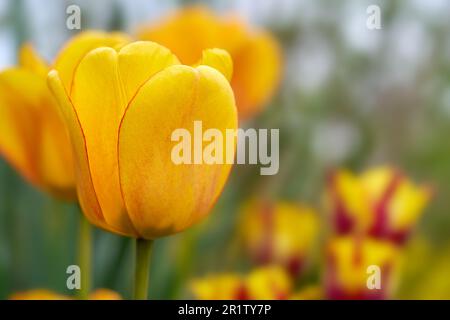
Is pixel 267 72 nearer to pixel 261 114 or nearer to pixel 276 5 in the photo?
pixel 261 114

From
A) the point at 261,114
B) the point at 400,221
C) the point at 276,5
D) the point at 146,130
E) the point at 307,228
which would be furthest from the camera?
the point at 276,5

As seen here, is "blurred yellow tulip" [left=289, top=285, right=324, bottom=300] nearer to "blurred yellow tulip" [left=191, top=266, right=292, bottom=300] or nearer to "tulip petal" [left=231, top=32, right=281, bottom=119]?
"blurred yellow tulip" [left=191, top=266, right=292, bottom=300]

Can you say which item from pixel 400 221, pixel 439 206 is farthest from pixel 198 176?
pixel 439 206

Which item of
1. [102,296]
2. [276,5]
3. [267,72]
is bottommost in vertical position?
[102,296]

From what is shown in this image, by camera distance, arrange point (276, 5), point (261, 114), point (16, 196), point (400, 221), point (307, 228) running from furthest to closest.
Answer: point (276, 5)
point (261, 114)
point (16, 196)
point (307, 228)
point (400, 221)

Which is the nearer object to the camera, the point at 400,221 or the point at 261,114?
the point at 400,221

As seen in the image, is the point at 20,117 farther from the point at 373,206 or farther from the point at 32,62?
the point at 373,206

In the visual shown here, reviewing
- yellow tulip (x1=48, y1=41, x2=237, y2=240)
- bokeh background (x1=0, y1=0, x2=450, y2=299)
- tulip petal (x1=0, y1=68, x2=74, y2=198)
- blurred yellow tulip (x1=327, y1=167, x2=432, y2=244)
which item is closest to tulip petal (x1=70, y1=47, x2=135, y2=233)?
yellow tulip (x1=48, y1=41, x2=237, y2=240)
